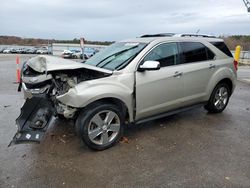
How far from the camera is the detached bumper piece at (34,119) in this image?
3.33 meters

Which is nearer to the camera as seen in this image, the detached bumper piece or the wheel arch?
the detached bumper piece

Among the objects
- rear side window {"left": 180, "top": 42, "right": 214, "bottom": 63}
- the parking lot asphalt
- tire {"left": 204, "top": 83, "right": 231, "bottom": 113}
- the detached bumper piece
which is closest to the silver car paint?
rear side window {"left": 180, "top": 42, "right": 214, "bottom": 63}

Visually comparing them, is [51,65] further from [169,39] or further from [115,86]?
[169,39]

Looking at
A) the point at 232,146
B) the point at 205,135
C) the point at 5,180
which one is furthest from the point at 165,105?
the point at 5,180

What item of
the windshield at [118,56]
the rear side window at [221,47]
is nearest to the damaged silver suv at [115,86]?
the windshield at [118,56]

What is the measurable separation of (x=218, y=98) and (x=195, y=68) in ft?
4.11

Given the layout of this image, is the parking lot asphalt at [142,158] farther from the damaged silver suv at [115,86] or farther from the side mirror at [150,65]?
the side mirror at [150,65]

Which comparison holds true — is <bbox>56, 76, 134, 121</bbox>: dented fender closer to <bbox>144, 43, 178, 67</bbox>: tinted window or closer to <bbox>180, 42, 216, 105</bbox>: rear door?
<bbox>144, 43, 178, 67</bbox>: tinted window

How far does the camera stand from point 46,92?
3.62 meters

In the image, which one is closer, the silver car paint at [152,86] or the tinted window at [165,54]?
the silver car paint at [152,86]

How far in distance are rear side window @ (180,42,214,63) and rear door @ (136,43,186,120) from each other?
8.5 inches

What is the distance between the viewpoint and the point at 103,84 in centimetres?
349

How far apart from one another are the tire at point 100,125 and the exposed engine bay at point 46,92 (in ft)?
0.76

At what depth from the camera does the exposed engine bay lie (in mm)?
3334
